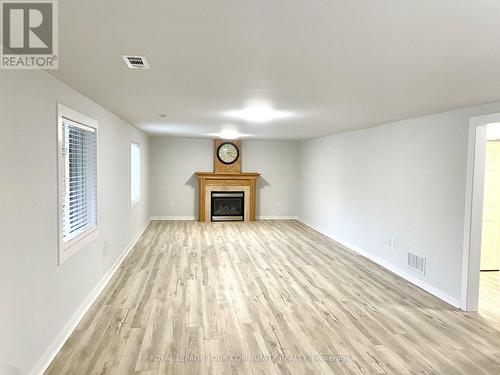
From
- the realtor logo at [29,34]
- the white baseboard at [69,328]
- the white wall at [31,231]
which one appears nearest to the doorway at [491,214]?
the white baseboard at [69,328]

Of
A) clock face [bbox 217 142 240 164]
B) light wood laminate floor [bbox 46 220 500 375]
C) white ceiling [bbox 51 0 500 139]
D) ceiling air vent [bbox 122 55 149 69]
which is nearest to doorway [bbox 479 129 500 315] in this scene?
light wood laminate floor [bbox 46 220 500 375]

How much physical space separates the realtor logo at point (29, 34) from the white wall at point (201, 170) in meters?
7.19

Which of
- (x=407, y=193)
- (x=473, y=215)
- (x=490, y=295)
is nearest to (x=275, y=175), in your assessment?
(x=407, y=193)

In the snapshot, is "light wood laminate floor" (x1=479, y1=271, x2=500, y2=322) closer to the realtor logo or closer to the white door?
the white door

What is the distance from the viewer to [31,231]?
2430 mm

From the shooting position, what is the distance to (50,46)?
209cm

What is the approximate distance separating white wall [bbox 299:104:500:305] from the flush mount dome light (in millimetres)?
1721

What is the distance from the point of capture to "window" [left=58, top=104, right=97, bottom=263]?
3.06m

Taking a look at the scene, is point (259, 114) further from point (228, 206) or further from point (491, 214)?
point (228, 206)

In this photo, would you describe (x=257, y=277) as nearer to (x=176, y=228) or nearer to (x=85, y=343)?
(x=85, y=343)

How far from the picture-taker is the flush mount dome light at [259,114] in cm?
434

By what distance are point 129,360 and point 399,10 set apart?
282 centimetres

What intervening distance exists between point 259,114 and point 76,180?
2.30 metres

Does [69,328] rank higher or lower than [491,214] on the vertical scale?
lower
